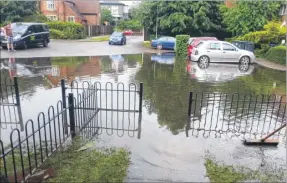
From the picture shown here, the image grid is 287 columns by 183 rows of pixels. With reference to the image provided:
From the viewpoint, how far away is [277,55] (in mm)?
15305

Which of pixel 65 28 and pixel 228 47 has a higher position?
pixel 65 28

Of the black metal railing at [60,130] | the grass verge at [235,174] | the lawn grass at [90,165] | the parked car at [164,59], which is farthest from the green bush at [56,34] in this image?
the grass verge at [235,174]

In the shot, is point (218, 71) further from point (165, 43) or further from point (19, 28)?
point (19, 28)

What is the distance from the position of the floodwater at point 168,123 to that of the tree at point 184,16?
1352cm

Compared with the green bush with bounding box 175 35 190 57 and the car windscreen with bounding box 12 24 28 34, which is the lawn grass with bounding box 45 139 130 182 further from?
the car windscreen with bounding box 12 24 28 34

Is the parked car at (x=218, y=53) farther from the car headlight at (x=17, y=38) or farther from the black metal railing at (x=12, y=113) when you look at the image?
the car headlight at (x=17, y=38)

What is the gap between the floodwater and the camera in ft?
13.4

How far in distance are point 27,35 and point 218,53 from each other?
43.8 feet

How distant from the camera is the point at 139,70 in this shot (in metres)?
12.3

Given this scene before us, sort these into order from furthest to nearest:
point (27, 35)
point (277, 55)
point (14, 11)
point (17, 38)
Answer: point (14, 11)
point (27, 35)
point (17, 38)
point (277, 55)

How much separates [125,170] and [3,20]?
27.1 m

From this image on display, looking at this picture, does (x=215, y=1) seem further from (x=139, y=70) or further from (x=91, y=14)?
(x=91, y=14)

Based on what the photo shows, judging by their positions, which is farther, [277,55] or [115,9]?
[115,9]

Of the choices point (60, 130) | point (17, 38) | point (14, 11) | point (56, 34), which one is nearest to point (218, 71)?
point (60, 130)
